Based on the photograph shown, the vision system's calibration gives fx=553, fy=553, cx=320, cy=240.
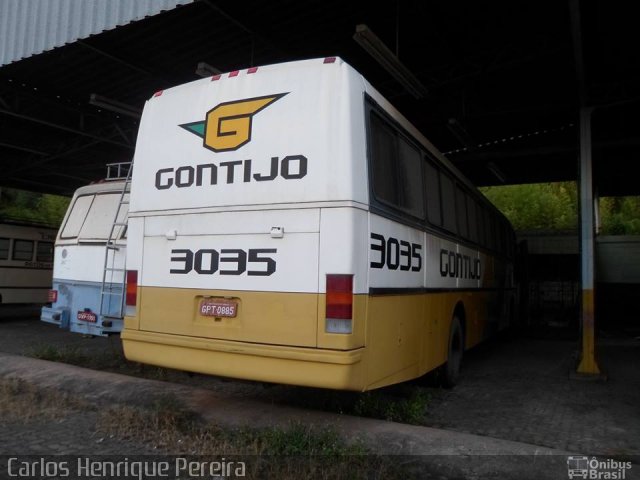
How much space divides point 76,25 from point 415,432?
7887 millimetres

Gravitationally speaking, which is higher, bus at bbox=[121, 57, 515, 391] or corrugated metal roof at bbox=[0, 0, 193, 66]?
corrugated metal roof at bbox=[0, 0, 193, 66]

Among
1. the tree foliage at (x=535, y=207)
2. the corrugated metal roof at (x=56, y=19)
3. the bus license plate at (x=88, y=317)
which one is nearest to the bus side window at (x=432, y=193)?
the corrugated metal roof at (x=56, y=19)

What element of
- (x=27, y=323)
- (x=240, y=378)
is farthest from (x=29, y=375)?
(x=27, y=323)

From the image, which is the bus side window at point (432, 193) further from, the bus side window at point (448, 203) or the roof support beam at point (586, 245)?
the roof support beam at point (586, 245)

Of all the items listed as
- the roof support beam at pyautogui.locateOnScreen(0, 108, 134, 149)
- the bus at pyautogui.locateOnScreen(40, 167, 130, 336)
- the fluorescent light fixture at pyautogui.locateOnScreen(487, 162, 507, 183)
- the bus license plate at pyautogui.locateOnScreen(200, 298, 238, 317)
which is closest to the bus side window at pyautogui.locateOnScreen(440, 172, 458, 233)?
the bus license plate at pyautogui.locateOnScreen(200, 298, 238, 317)

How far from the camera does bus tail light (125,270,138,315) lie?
5.57 m

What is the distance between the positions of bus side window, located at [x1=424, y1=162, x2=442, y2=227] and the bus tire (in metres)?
1.59

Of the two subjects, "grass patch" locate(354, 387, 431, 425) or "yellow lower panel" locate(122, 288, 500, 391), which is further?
"grass patch" locate(354, 387, 431, 425)

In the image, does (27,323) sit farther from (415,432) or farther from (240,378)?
A: (415,432)

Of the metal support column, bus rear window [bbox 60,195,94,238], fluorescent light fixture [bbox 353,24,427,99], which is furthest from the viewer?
bus rear window [bbox 60,195,94,238]

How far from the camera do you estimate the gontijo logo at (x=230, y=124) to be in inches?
201

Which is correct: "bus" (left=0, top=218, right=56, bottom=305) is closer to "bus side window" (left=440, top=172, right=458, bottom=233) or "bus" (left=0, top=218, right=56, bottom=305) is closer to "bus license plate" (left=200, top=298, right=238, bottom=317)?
"bus license plate" (left=200, top=298, right=238, bottom=317)

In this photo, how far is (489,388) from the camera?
7.68 meters

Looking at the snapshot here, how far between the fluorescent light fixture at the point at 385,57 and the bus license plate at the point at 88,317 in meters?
5.53
